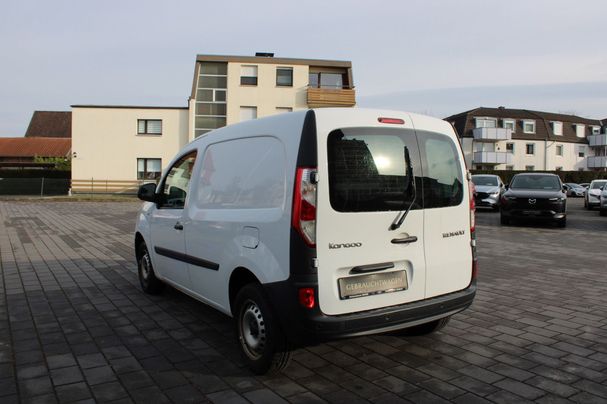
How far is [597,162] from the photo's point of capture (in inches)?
2638

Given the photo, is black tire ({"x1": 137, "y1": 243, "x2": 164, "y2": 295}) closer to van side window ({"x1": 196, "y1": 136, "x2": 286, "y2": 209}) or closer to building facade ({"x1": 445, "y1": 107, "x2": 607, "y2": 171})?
van side window ({"x1": 196, "y1": 136, "x2": 286, "y2": 209})

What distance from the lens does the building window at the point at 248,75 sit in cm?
3668

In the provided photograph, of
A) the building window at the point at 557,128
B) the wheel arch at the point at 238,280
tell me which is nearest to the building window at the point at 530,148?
the building window at the point at 557,128

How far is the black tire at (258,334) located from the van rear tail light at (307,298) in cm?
34

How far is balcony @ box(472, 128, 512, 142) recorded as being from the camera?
61.1 meters

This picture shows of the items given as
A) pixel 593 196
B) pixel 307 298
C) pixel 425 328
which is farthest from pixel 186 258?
pixel 593 196

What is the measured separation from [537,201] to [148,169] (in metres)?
27.9

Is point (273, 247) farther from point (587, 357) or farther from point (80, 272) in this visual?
point (80, 272)

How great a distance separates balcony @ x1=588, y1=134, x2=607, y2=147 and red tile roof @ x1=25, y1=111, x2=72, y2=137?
74.2 m

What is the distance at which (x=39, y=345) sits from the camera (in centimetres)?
432

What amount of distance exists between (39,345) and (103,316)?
92 cm

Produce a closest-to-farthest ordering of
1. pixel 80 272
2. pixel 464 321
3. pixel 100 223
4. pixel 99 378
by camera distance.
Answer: pixel 99 378
pixel 464 321
pixel 80 272
pixel 100 223

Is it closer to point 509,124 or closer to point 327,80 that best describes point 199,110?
point 327,80

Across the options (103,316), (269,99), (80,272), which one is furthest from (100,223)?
(269,99)
